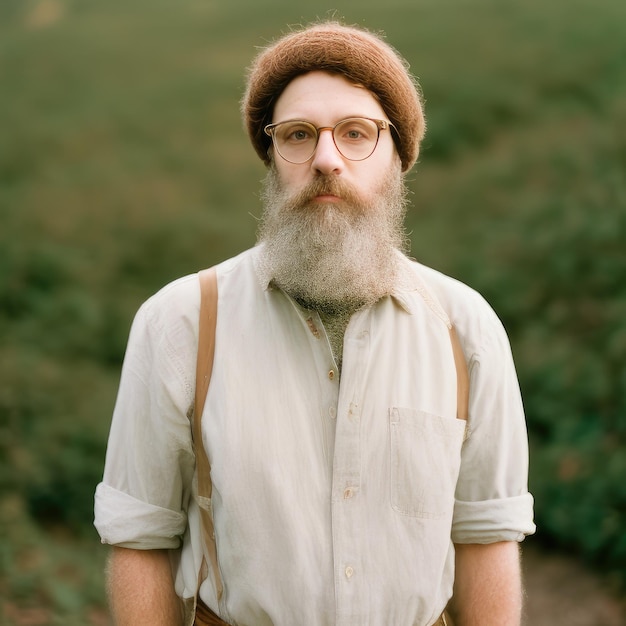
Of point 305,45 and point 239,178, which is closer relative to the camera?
point 305,45

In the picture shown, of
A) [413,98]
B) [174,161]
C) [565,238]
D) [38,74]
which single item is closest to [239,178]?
[174,161]

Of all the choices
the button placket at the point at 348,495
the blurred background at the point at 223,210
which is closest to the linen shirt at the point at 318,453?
the button placket at the point at 348,495

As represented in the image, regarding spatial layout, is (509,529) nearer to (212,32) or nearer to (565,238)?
(565,238)

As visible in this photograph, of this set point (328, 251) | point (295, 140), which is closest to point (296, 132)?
point (295, 140)

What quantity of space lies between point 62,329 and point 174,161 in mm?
2852

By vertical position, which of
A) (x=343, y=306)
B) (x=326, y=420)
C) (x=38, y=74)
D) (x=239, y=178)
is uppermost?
(x=38, y=74)

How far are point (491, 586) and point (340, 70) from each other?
1.27 m

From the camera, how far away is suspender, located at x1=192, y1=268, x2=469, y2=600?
200 cm

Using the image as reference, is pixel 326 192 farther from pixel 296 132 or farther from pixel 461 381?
pixel 461 381

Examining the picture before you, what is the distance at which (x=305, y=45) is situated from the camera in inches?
82.3

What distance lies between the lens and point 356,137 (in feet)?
6.91

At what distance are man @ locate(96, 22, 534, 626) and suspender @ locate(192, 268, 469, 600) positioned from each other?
16 millimetres

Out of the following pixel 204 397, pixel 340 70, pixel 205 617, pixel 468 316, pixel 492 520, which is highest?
pixel 340 70

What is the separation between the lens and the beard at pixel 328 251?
210 cm
